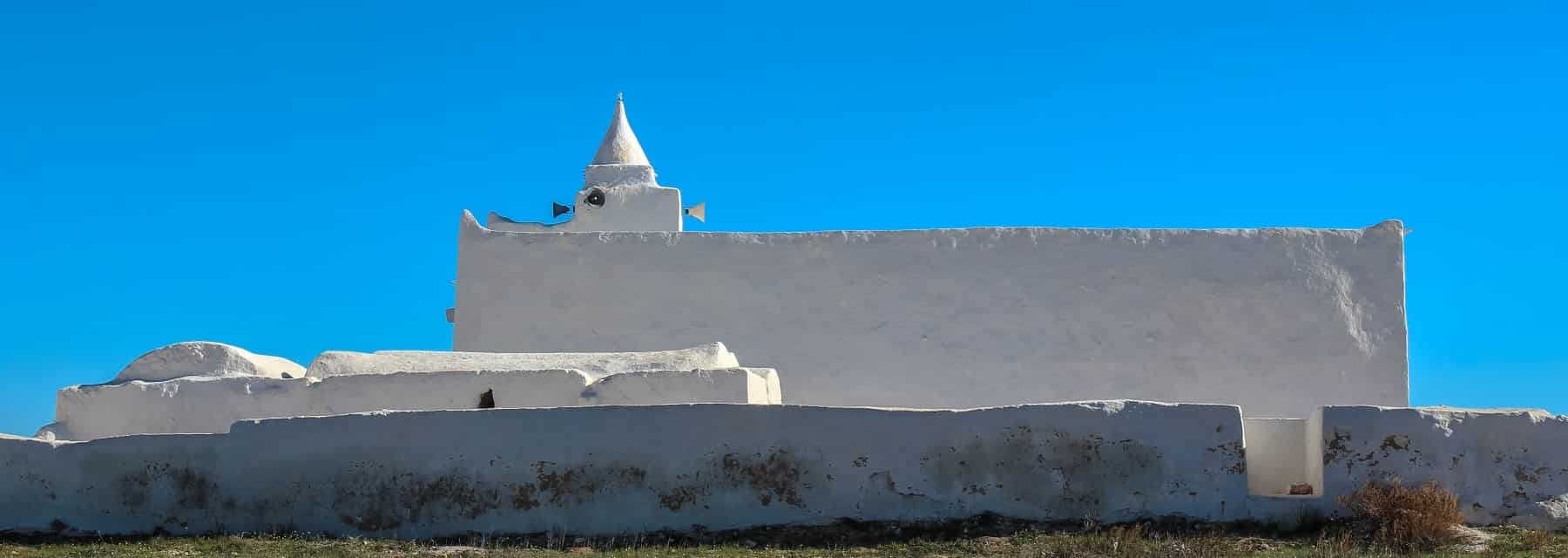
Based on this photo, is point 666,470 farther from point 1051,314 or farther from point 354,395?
point 1051,314

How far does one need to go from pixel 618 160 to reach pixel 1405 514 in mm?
15844

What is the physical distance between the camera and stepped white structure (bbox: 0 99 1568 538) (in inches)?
420

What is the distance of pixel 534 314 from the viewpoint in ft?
58.3

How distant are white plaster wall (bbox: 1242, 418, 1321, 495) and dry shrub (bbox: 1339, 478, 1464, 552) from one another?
817mm

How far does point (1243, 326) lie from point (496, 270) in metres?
7.79

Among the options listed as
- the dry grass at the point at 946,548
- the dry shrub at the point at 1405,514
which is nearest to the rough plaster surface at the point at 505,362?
the dry grass at the point at 946,548

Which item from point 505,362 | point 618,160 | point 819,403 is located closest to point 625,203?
point 618,160

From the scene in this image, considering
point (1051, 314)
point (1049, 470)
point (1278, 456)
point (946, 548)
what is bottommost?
point (946, 548)

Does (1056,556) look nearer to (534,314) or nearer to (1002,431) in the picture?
(1002,431)

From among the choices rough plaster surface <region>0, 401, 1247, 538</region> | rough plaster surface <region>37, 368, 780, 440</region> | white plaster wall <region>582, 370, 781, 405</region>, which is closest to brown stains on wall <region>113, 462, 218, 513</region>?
rough plaster surface <region>0, 401, 1247, 538</region>

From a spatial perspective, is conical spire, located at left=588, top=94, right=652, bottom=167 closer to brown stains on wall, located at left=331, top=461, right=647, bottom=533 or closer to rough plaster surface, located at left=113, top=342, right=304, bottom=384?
rough plaster surface, located at left=113, top=342, right=304, bottom=384

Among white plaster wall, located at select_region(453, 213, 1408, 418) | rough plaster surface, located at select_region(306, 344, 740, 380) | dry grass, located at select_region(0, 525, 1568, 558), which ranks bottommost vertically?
dry grass, located at select_region(0, 525, 1568, 558)

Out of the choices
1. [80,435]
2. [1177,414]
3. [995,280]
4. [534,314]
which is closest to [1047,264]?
[995,280]

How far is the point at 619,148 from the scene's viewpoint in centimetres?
2450
